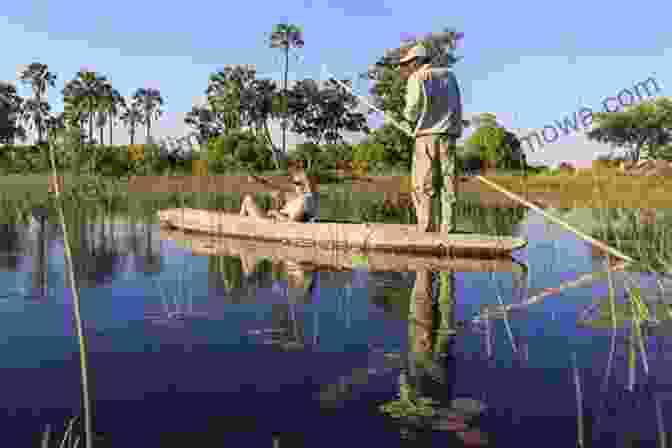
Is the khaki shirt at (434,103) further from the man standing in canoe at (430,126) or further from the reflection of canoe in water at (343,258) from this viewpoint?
the reflection of canoe in water at (343,258)

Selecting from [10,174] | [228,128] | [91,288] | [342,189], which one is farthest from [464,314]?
[228,128]

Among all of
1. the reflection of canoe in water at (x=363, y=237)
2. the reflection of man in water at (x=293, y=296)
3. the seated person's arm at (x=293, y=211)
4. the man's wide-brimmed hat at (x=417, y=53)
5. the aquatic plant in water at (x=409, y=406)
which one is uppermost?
the man's wide-brimmed hat at (x=417, y=53)

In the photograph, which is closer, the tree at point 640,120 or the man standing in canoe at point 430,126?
the man standing in canoe at point 430,126

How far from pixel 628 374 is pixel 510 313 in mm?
1615

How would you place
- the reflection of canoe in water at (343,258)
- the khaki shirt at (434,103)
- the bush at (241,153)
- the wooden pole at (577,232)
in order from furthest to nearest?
1. the bush at (241,153)
2. the khaki shirt at (434,103)
3. the reflection of canoe in water at (343,258)
4. the wooden pole at (577,232)

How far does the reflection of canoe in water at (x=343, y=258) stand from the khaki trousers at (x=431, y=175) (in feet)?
2.67

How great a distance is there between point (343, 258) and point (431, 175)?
76.3 inches

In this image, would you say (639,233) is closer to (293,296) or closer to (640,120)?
(293,296)

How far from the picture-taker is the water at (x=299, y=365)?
105 inches

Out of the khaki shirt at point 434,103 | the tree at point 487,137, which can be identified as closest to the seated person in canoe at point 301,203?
the khaki shirt at point 434,103

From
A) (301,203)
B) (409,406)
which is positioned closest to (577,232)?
(409,406)

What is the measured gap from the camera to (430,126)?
863 cm

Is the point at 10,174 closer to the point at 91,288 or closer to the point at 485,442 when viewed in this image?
the point at 91,288

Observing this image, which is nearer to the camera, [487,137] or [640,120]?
[487,137]
